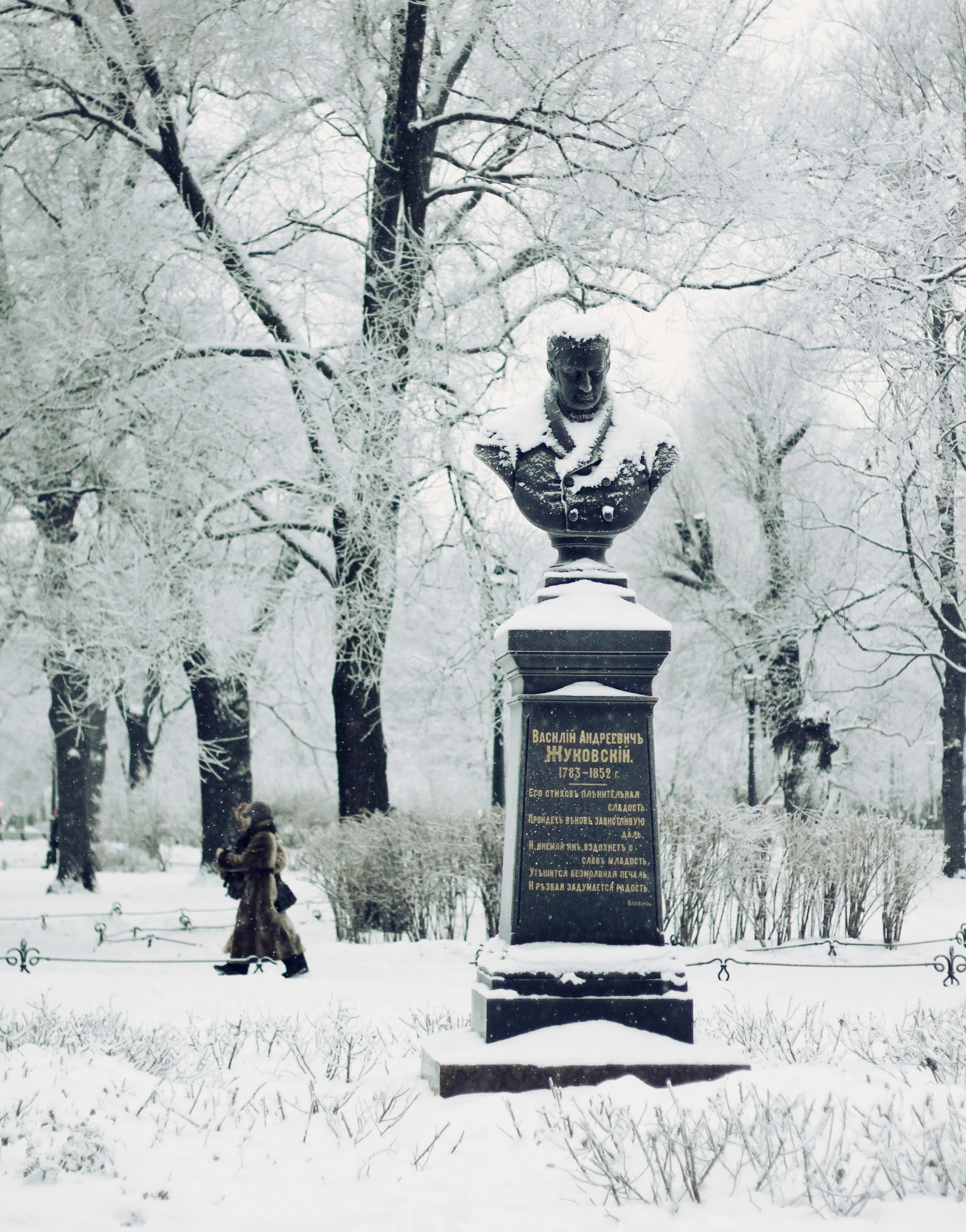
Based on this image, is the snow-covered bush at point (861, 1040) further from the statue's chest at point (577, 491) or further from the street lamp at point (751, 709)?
the street lamp at point (751, 709)

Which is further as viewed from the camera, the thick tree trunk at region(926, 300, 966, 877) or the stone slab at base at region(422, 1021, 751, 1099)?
the thick tree trunk at region(926, 300, 966, 877)

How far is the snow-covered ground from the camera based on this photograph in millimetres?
4238

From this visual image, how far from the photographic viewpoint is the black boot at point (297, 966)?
11406 mm

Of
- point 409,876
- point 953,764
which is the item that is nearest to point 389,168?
point 409,876

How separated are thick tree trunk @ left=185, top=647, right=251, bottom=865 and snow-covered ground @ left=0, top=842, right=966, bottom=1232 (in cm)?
1031

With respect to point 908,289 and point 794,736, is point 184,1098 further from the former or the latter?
point 794,736

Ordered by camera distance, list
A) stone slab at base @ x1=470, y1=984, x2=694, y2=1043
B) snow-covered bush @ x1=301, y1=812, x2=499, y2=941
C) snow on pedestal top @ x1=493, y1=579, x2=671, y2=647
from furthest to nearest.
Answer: snow-covered bush @ x1=301, y1=812, x2=499, y2=941 < snow on pedestal top @ x1=493, y1=579, x2=671, y2=647 < stone slab at base @ x1=470, y1=984, x2=694, y2=1043

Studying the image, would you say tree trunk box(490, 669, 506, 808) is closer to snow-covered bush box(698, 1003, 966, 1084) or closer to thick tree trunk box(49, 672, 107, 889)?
snow-covered bush box(698, 1003, 966, 1084)

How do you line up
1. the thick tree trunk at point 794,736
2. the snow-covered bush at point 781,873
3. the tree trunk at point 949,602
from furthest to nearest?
the thick tree trunk at point 794,736, the snow-covered bush at point 781,873, the tree trunk at point 949,602

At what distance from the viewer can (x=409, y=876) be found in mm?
13195

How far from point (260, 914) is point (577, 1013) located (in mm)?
5933

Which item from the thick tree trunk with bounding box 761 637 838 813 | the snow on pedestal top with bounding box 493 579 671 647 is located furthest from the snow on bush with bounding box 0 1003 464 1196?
the thick tree trunk with bounding box 761 637 838 813

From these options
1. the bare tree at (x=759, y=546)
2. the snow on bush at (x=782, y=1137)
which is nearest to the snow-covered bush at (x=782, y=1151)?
the snow on bush at (x=782, y=1137)

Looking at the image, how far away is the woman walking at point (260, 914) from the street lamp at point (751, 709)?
14475 mm
